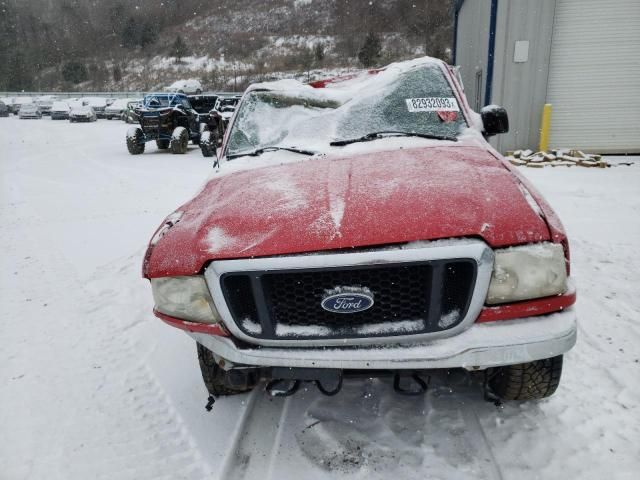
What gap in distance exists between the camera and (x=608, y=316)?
9.49 feet

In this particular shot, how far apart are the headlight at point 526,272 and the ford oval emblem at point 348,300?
17.4 inches

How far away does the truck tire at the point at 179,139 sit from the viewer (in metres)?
12.7

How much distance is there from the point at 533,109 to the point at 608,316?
815 centimetres

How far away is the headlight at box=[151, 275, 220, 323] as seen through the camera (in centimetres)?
171

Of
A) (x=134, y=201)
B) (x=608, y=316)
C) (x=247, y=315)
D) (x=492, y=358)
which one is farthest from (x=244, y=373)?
(x=134, y=201)

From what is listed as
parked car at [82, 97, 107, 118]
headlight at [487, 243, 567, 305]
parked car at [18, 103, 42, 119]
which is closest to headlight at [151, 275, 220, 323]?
headlight at [487, 243, 567, 305]

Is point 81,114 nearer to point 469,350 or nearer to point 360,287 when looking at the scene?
point 360,287

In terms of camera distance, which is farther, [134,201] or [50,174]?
[50,174]

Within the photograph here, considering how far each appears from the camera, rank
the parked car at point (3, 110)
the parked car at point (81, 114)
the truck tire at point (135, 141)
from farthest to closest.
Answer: the parked car at point (3, 110) → the parked car at point (81, 114) → the truck tire at point (135, 141)

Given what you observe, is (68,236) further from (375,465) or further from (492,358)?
(492,358)

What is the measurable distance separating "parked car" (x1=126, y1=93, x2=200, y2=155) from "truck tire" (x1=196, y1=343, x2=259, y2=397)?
38.2 feet

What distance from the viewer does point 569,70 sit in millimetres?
9562

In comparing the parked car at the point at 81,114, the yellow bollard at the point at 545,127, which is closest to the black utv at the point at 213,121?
the yellow bollard at the point at 545,127

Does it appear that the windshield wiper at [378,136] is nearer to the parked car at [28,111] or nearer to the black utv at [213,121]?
the black utv at [213,121]
